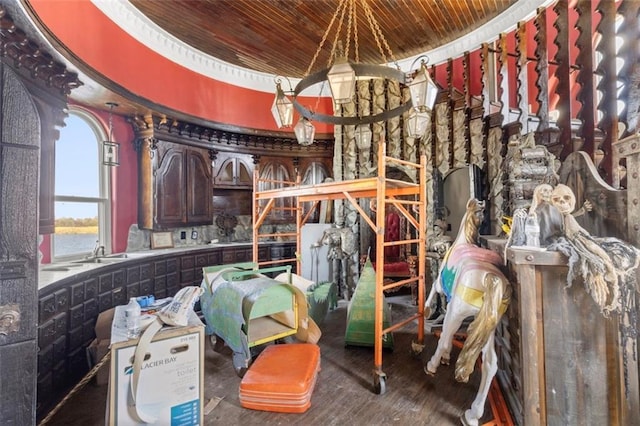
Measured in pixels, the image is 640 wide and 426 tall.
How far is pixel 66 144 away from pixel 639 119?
590cm

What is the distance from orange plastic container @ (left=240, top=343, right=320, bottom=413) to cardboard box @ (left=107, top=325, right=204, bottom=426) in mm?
526

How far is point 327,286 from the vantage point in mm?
4539

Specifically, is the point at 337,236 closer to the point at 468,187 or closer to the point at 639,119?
the point at 468,187

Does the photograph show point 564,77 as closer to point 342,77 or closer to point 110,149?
point 342,77

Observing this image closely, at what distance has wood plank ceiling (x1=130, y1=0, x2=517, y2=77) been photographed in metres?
4.14

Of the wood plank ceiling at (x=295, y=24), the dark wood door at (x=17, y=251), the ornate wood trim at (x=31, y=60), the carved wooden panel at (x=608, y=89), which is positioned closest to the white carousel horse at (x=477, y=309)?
the carved wooden panel at (x=608, y=89)

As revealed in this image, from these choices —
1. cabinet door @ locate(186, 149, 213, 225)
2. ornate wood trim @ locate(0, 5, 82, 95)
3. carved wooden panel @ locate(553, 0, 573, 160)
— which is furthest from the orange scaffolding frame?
ornate wood trim @ locate(0, 5, 82, 95)

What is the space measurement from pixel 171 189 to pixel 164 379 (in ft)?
12.2

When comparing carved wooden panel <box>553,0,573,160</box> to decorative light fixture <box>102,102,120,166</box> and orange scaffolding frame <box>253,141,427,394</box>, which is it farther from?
decorative light fixture <box>102,102,120,166</box>

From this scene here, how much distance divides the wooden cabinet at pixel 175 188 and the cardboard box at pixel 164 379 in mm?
3199

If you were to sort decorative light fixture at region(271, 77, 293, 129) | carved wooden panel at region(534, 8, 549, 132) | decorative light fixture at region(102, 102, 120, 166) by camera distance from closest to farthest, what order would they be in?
decorative light fixture at region(271, 77, 293, 129), carved wooden panel at region(534, 8, 549, 132), decorative light fixture at region(102, 102, 120, 166)

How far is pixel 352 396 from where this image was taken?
263 cm

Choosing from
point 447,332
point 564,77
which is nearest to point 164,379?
point 447,332

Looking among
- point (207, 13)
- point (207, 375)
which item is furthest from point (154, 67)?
point (207, 375)
